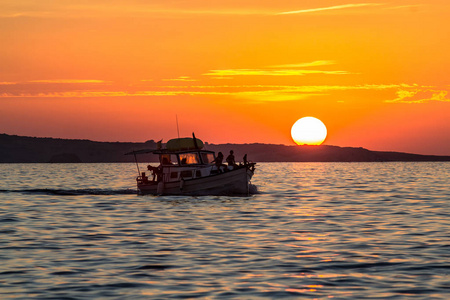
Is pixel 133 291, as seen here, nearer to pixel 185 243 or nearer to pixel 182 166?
pixel 185 243

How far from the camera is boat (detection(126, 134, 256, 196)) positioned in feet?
166

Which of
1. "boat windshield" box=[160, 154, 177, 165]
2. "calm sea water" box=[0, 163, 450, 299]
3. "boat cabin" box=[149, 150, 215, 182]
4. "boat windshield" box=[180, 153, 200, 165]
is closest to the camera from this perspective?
"calm sea water" box=[0, 163, 450, 299]

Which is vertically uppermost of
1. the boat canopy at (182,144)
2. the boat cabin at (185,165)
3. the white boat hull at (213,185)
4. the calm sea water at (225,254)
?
the boat canopy at (182,144)

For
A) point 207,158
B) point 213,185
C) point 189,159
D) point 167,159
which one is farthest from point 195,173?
point 167,159

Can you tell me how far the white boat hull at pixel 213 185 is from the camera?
50500mm

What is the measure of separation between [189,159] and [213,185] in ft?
9.75

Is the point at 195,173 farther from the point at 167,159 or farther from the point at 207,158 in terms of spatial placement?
the point at 167,159

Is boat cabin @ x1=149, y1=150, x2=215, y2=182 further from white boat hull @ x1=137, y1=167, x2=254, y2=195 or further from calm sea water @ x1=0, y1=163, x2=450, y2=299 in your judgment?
calm sea water @ x1=0, y1=163, x2=450, y2=299

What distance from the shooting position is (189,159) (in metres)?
51.9

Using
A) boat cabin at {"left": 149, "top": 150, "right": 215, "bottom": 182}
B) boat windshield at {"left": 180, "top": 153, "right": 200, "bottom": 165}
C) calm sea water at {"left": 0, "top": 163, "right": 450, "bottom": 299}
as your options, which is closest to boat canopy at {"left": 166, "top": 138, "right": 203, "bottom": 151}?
boat cabin at {"left": 149, "top": 150, "right": 215, "bottom": 182}

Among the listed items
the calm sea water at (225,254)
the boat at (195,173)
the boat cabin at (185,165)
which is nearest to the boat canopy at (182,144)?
the boat at (195,173)

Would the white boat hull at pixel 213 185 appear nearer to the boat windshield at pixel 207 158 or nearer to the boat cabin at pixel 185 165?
the boat cabin at pixel 185 165

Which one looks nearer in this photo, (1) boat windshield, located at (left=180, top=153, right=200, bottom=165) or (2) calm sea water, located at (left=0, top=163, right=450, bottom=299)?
(2) calm sea water, located at (left=0, top=163, right=450, bottom=299)

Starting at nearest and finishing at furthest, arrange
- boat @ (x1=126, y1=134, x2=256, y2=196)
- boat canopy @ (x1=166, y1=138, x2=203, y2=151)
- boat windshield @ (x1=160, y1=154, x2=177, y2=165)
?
boat @ (x1=126, y1=134, x2=256, y2=196), boat canopy @ (x1=166, y1=138, x2=203, y2=151), boat windshield @ (x1=160, y1=154, x2=177, y2=165)
